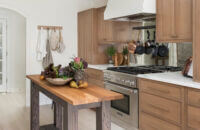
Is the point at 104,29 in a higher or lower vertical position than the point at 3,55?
higher

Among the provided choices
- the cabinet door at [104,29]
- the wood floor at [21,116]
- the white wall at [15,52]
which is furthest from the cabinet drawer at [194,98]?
the white wall at [15,52]

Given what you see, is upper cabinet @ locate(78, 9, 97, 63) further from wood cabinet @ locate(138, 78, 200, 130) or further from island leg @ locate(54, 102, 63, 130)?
wood cabinet @ locate(138, 78, 200, 130)

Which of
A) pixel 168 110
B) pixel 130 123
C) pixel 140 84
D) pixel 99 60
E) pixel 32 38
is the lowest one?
pixel 130 123

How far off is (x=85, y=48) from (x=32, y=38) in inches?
45.4

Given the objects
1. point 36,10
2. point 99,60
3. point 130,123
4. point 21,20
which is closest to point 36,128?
A: point 130,123

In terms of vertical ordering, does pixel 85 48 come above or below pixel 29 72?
above

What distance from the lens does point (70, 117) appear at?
191 centimetres

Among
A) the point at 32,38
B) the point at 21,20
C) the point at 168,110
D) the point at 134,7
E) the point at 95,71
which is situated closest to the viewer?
the point at 168,110

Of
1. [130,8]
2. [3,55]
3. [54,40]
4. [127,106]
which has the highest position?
[130,8]

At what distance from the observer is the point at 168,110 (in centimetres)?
272

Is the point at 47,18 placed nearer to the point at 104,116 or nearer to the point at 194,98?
the point at 104,116

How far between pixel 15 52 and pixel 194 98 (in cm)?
535

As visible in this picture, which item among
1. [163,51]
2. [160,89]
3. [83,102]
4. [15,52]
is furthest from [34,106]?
A: [15,52]

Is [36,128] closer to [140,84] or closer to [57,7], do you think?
[140,84]
